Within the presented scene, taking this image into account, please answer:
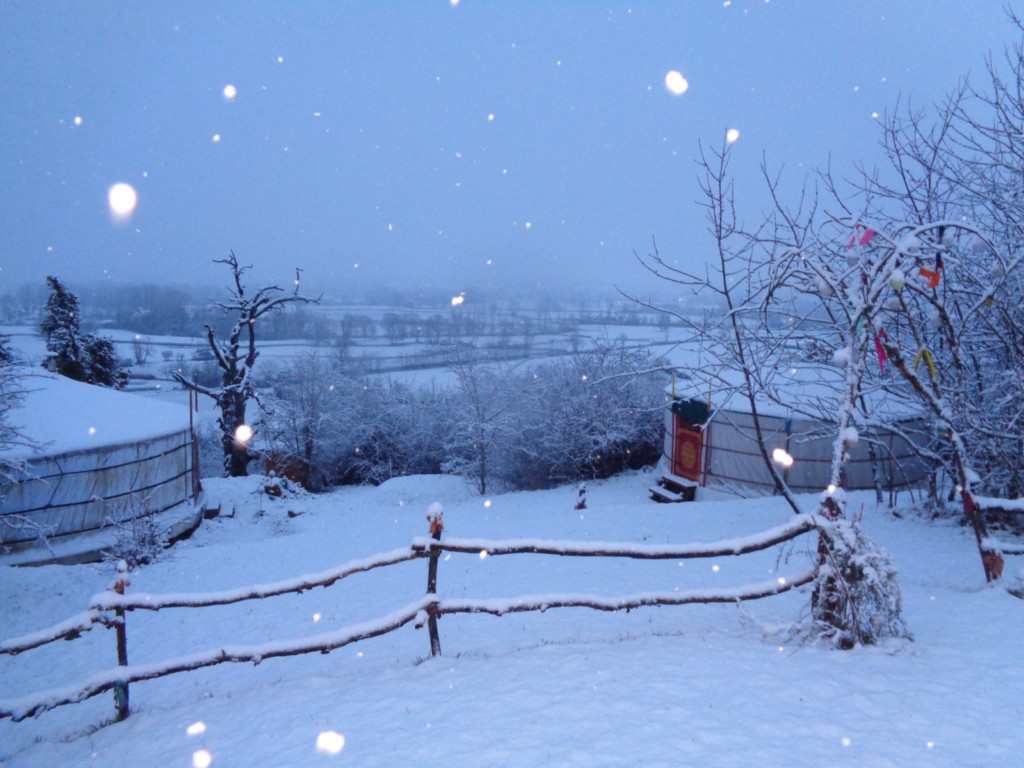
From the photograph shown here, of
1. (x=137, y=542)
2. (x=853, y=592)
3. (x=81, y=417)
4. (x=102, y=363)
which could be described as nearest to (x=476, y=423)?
(x=81, y=417)

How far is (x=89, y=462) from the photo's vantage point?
1198 centimetres

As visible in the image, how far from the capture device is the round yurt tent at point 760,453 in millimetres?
13836

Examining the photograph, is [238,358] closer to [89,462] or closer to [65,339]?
[65,339]

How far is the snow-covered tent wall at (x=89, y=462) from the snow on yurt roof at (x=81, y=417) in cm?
2

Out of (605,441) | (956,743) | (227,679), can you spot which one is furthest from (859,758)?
(605,441)

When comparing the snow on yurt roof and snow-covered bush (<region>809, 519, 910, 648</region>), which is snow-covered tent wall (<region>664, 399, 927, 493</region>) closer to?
snow-covered bush (<region>809, 519, 910, 648</region>)

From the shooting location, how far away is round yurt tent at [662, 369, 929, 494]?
1384 cm

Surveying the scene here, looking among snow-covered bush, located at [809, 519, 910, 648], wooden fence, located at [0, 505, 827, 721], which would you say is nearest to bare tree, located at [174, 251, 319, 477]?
wooden fence, located at [0, 505, 827, 721]

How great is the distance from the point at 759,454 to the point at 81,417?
1531cm

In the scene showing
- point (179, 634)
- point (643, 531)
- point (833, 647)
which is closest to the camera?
point (833, 647)

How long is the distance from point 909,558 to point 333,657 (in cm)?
642

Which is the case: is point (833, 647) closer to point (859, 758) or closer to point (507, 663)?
point (859, 758)

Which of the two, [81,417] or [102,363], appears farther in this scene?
[102,363]

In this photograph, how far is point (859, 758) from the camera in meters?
2.73
